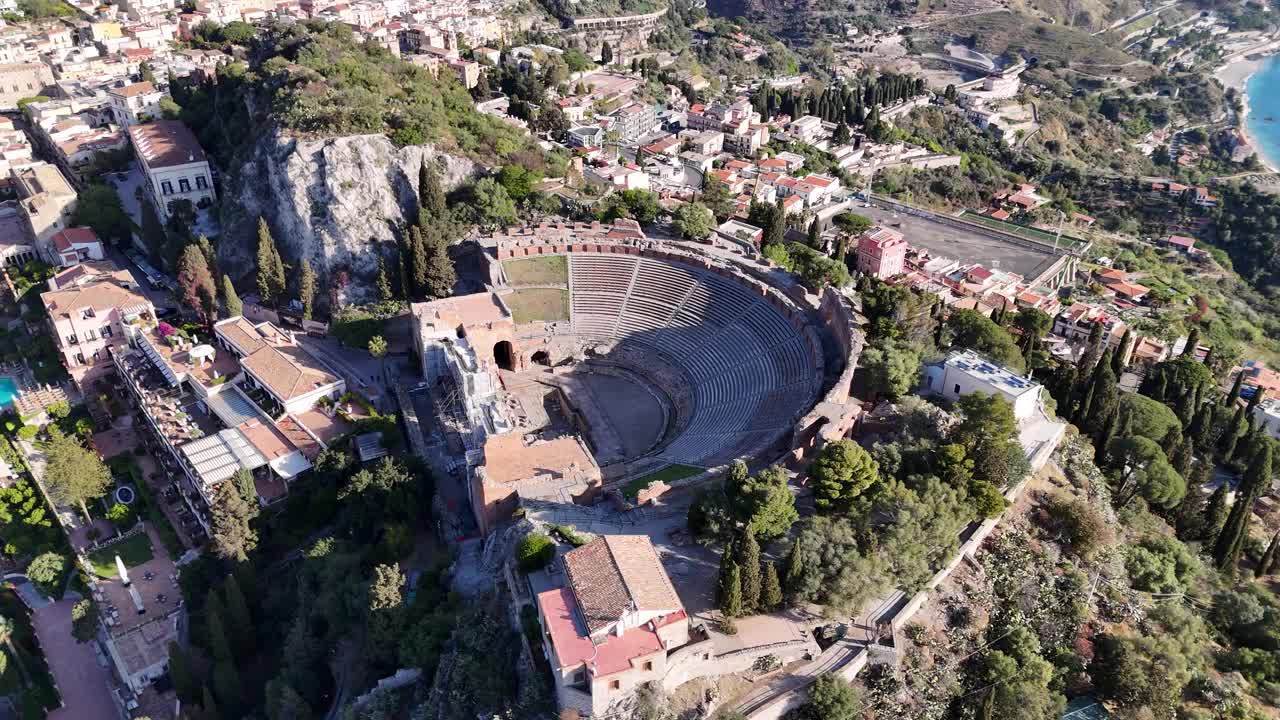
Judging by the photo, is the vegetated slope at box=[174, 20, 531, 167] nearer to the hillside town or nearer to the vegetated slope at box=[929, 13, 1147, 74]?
the hillside town

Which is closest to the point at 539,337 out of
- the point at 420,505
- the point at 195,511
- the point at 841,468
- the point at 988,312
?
the point at 420,505

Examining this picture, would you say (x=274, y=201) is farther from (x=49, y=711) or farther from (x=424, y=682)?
(x=424, y=682)

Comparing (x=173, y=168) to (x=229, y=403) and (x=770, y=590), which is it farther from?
(x=770, y=590)

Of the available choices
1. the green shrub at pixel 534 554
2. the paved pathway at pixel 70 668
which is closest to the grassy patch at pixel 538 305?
the green shrub at pixel 534 554

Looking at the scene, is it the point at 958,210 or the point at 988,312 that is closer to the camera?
the point at 988,312

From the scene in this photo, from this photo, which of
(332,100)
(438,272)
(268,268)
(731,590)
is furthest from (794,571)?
(332,100)
